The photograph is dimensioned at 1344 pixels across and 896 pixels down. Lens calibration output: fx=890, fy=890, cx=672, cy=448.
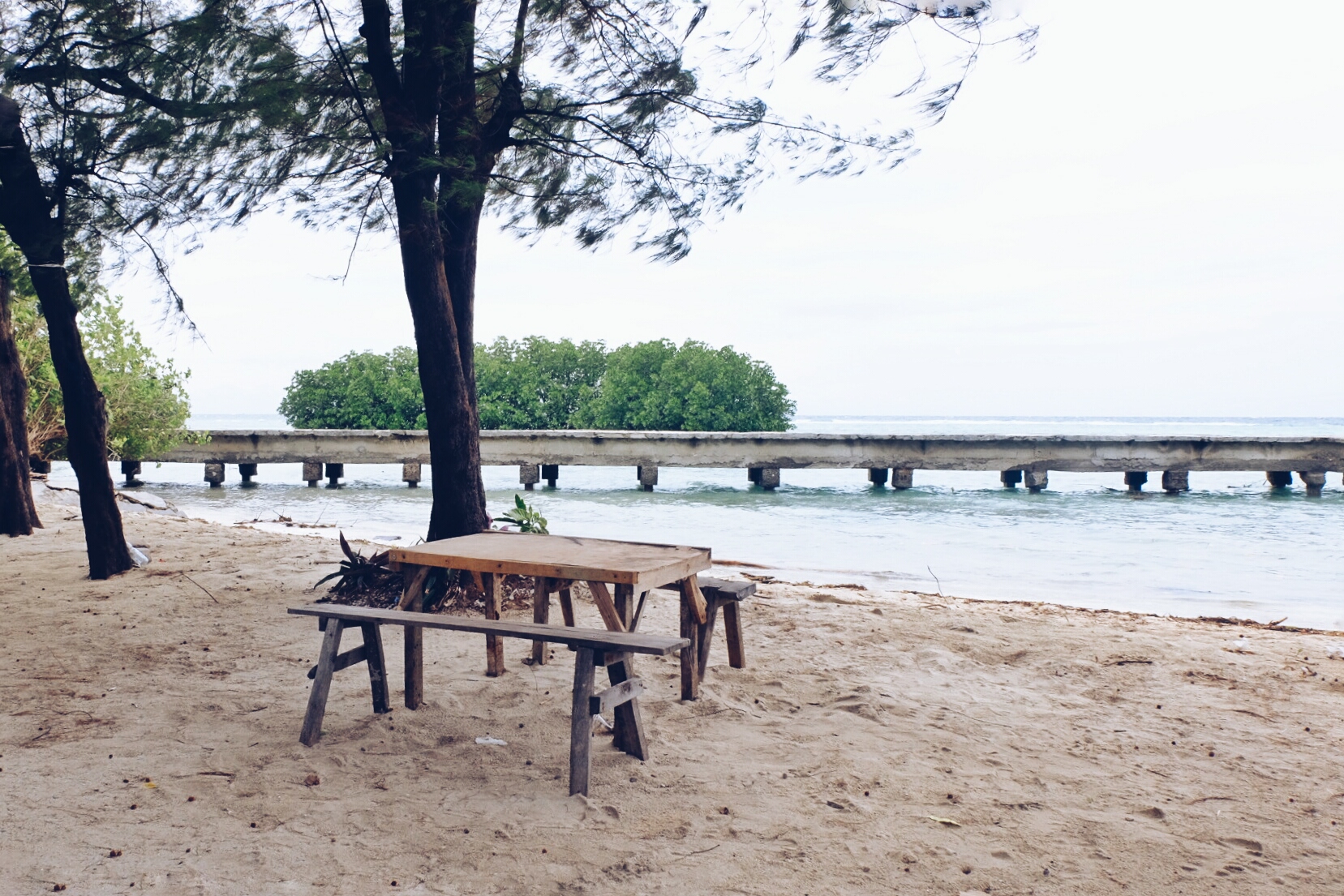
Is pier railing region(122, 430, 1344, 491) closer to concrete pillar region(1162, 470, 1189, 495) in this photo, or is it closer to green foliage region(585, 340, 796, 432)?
concrete pillar region(1162, 470, 1189, 495)

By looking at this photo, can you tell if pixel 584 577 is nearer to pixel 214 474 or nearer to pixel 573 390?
pixel 214 474

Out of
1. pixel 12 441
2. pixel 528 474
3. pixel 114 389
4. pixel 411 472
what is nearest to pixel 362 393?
pixel 411 472

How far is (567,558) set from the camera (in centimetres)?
369

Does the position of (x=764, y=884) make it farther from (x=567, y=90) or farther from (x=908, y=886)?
(x=567, y=90)

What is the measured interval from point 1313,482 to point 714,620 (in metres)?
19.8

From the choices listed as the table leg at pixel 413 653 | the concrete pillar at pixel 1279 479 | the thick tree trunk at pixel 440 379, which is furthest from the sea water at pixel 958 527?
the table leg at pixel 413 653

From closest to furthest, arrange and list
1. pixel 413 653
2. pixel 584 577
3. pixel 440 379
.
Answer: pixel 584 577, pixel 413 653, pixel 440 379

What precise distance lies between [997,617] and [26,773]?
553 centimetres

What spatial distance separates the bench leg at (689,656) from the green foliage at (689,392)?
875 inches

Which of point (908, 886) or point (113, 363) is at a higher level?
point (113, 363)

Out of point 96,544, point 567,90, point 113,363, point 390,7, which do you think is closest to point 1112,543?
point 567,90

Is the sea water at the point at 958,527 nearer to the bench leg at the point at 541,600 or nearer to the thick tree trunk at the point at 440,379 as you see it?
the thick tree trunk at the point at 440,379

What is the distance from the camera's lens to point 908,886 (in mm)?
2479

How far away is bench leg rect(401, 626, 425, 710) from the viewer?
3861 millimetres
